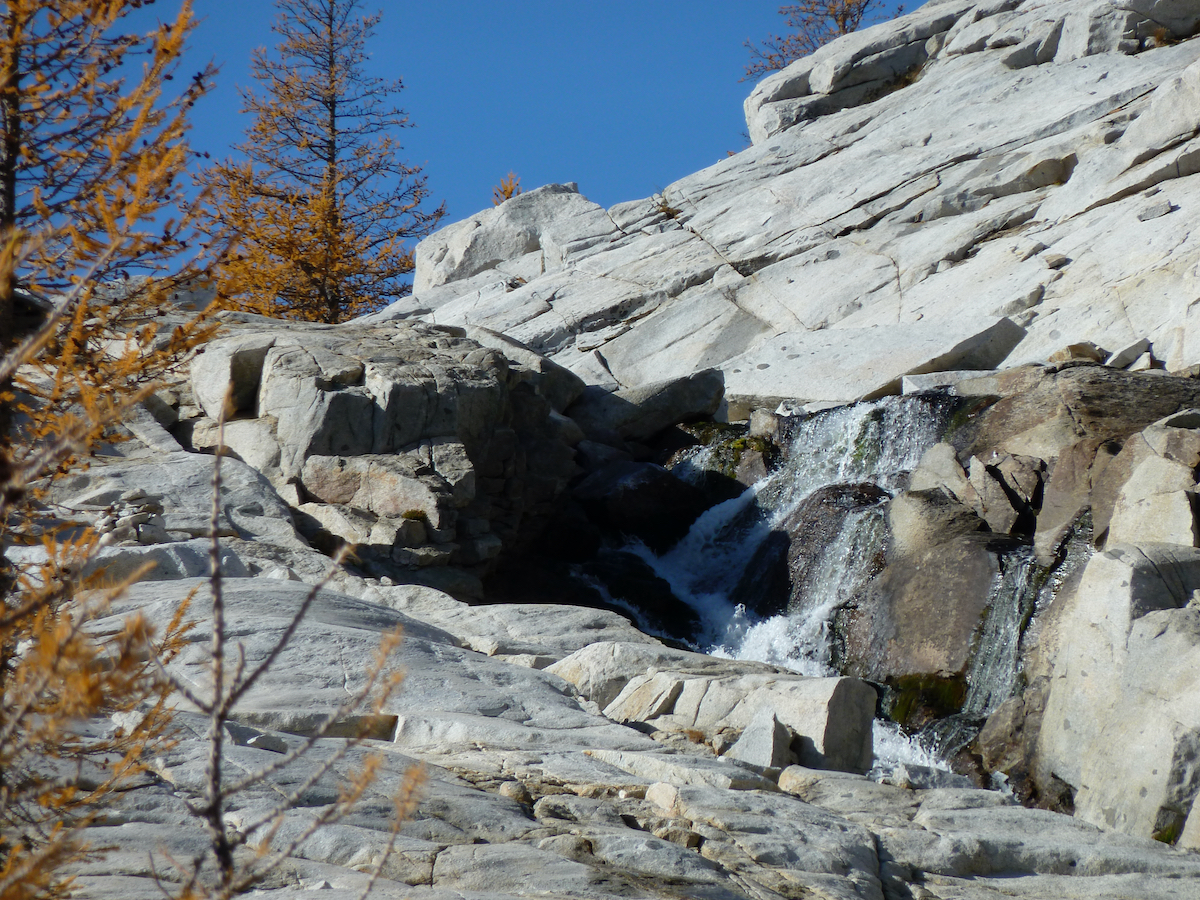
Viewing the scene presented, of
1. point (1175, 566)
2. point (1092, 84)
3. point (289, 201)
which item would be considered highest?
point (1092, 84)

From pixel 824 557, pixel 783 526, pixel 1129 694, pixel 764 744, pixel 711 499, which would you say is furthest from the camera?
pixel 711 499

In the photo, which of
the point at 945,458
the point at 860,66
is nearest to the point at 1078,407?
the point at 945,458

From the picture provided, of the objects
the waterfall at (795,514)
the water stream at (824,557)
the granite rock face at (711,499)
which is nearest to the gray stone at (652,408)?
the granite rock face at (711,499)

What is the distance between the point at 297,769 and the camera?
14.5ft

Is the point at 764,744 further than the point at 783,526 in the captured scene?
No

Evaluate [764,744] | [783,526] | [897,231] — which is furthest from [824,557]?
[897,231]

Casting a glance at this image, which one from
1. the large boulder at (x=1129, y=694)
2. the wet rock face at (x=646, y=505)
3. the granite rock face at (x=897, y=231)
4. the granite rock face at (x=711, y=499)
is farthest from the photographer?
the granite rock face at (x=897, y=231)

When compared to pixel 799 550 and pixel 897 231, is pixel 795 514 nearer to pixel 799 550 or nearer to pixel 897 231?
pixel 799 550

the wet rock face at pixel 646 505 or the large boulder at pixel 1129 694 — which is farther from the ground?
the wet rock face at pixel 646 505

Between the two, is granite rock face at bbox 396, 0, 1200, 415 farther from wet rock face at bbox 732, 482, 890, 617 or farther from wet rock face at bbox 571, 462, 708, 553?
wet rock face at bbox 732, 482, 890, 617

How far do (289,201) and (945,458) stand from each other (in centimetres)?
1721

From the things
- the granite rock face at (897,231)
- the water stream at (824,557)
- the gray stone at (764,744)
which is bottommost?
the gray stone at (764,744)

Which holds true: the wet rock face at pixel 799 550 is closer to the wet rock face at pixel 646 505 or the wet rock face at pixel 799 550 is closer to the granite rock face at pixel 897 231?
the wet rock face at pixel 646 505

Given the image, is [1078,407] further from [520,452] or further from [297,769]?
[297,769]
